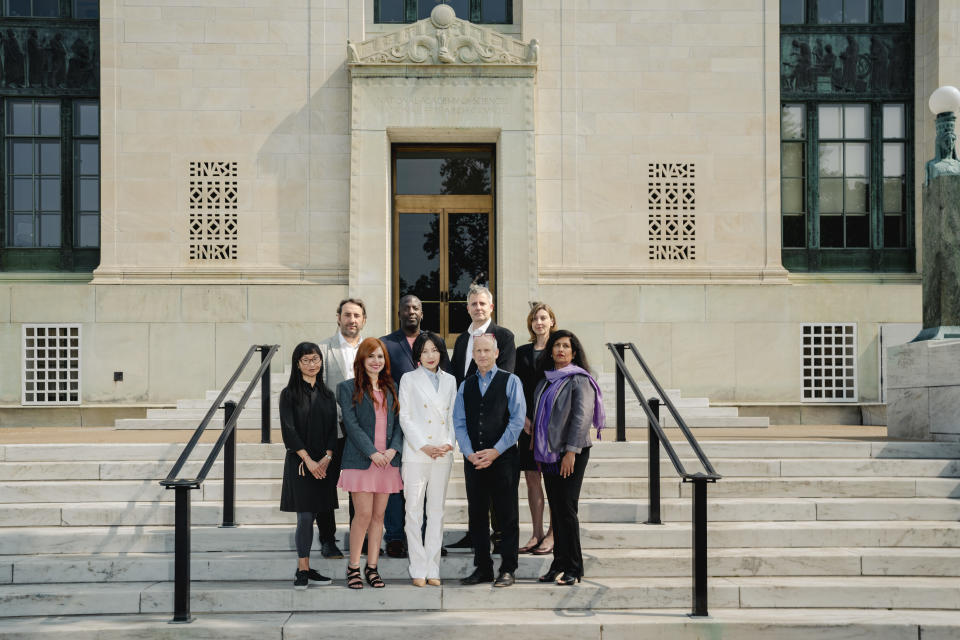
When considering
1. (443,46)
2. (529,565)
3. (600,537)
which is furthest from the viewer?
(443,46)

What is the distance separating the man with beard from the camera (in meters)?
8.06

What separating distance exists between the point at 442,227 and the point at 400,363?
9.19m

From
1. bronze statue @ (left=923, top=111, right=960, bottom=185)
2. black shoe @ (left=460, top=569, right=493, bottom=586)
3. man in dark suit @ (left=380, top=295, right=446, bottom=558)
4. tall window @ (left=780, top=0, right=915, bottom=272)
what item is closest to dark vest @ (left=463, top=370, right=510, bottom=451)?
man in dark suit @ (left=380, top=295, right=446, bottom=558)

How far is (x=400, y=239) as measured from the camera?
17.3 metres

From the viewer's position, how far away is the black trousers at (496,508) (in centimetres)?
759

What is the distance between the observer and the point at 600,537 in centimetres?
852

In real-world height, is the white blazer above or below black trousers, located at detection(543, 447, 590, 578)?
above

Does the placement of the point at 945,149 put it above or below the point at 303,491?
above

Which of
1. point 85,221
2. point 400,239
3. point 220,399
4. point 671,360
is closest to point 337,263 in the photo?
point 400,239

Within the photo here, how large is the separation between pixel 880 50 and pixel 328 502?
14.3m

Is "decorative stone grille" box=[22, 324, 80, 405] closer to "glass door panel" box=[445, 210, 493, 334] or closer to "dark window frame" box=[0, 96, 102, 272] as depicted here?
"dark window frame" box=[0, 96, 102, 272]

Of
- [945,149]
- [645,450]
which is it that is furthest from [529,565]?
[945,149]

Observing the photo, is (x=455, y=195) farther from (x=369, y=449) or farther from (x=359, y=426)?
(x=369, y=449)

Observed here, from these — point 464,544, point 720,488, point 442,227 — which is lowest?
point 464,544
